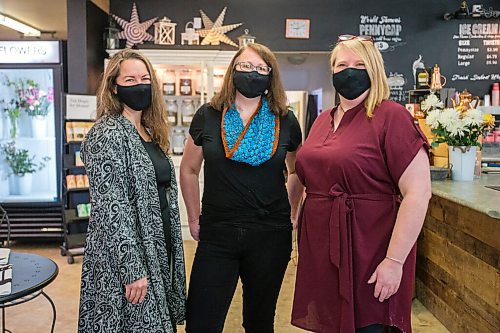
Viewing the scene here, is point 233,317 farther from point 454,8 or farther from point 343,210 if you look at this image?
point 454,8

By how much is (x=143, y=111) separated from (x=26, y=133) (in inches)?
146

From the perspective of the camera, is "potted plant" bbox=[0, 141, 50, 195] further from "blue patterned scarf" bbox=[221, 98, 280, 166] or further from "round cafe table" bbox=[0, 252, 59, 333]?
"blue patterned scarf" bbox=[221, 98, 280, 166]

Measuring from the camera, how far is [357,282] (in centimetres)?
166

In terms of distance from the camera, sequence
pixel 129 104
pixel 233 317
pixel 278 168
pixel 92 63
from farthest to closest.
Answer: pixel 92 63
pixel 233 317
pixel 278 168
pixel 129 104

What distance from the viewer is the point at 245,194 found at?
1.96 m

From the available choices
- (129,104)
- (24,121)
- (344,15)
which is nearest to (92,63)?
(24,121)

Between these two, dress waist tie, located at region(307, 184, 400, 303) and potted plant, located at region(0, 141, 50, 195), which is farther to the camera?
potted plant, located at region(0, 141, 50, 195)

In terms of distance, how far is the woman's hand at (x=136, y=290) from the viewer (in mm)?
1690

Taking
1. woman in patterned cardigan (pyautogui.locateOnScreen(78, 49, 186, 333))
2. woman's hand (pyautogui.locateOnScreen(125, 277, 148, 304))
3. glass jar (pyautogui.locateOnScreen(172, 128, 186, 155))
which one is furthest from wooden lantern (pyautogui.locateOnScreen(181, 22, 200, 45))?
woman's hand (pyautogui.locateOnScreen(125, 277, 148, 304))

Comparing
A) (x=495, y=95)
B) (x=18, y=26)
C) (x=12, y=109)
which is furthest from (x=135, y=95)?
(x=18, y=26)

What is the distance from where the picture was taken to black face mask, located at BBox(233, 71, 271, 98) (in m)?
2.02

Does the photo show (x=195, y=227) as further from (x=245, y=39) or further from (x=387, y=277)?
(x=245, y=39)

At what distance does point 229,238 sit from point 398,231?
2.25 ft

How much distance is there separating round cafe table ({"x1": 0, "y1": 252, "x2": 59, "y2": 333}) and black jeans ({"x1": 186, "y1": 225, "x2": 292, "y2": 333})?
56 centimetres
